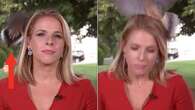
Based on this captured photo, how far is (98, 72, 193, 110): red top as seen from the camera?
6.83 ft

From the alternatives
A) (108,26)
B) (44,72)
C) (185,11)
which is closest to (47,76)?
(44,72)

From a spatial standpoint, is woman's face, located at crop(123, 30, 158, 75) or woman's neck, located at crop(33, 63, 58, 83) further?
woman's neck, located at crop(33, 63, 58, 83)

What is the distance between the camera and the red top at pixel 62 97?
2.14 meters

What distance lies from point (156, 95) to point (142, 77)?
0.46ft

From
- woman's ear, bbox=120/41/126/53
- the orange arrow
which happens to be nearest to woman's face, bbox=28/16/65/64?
the orange arrow

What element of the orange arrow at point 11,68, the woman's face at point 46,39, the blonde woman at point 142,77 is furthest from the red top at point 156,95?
the orange arrow at point 11,68

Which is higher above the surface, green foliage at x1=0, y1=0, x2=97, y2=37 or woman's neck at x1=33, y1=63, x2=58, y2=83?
green foliage at x1=0, y1=0, x2=97, y2=37

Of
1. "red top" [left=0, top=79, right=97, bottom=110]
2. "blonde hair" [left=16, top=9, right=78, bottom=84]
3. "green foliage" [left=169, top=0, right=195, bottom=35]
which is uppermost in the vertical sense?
"green foliage" [left=169, top=0, right=195, bottom=35]

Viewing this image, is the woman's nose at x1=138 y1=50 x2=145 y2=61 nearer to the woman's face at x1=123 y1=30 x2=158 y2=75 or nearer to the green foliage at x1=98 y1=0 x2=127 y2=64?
the woman's face at x1=123 y1=30 x2=158 y2=75

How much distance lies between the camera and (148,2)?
2125mm

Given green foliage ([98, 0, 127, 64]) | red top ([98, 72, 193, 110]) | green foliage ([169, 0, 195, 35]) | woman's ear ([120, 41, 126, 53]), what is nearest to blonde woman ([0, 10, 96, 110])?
red top ([98, 72, 193, 110])

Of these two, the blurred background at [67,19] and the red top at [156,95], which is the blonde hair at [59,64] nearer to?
the blurred background at [67,19]

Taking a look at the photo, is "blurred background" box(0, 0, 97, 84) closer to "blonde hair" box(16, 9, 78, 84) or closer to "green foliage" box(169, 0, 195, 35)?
"blonde hair" box(16, 9, 78, 84)

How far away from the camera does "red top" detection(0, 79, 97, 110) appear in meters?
2.14
